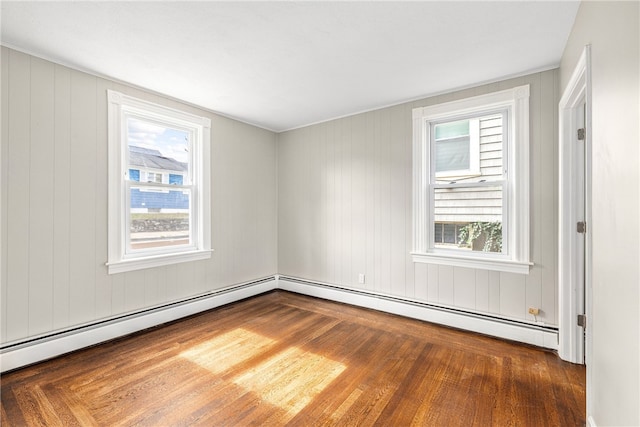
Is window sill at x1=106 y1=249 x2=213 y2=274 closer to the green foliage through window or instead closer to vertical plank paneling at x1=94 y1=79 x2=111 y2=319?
vertical plank paneling at x1=94 y1=79 x2=111 y2=319

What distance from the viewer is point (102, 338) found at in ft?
9.18

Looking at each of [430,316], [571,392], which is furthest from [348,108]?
[571,392]

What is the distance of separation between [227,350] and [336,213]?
88.4 inches

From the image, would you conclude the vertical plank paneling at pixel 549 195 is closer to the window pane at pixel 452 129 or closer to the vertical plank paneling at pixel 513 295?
the vertical plank paneling at pixel 513 295

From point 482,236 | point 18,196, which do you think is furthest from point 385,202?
point 18,196

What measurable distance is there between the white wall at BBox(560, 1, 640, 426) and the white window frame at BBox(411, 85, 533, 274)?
4.03 feet

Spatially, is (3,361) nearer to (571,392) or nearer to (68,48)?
(68,48)

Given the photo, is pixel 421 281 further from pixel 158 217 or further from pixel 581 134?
pixel 158 217

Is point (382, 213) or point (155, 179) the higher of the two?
point (155, 179)

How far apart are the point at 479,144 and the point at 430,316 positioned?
6.53ft

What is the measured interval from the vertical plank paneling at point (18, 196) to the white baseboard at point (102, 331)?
0.15m

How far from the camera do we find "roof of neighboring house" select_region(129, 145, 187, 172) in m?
3.15

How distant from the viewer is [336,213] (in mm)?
4172

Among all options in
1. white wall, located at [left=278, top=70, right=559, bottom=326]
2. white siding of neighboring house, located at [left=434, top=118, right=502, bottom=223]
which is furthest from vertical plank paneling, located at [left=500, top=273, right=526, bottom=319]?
white siding of neighboring house, located at [left=434, top=118, right=502, bottom=223]
